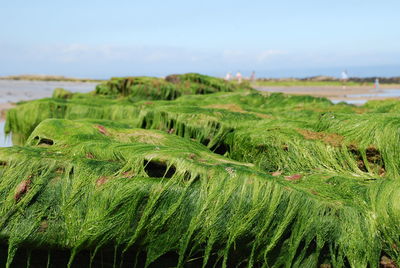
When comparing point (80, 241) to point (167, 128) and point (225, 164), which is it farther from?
point (167, 128)

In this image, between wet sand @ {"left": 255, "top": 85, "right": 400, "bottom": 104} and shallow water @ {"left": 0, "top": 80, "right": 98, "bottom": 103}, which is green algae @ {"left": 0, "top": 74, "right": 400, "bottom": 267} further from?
wet sand @ {"left": 255, "top": 85, "right": 400, "bottom": 104}

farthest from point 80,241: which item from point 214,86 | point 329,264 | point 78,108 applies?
point 214,86

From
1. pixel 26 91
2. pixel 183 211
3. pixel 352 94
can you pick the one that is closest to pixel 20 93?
pixel 26 91

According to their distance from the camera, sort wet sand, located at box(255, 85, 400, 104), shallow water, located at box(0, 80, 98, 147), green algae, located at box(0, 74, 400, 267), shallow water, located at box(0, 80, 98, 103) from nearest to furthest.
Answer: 1. green algae, located at box(0, 74, 400, 267)
2. shallow water, located at box(0, 80, 98, 147)
3. shallow water, located at box(0, 80, 98, 103)
4. wet sand, located at box(255, 85, 400, 104)

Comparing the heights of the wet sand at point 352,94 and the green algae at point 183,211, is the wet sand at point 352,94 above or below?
below

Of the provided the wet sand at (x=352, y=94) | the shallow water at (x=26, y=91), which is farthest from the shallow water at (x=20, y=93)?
the wet sand at (x=352, y=94)

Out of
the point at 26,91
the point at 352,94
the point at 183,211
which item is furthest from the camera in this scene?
the point at 352,94

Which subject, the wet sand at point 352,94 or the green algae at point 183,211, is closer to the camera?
the green algae at point 183,211

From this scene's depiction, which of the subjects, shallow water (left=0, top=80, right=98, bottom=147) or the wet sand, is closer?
shallow water (left=0, top=80, right=98, bottom=147)

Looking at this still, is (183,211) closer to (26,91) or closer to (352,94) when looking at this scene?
(26,91)

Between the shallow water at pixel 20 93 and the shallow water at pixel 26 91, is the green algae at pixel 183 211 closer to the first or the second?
the shallow water at pixel 20 93

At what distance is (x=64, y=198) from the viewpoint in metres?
2.85

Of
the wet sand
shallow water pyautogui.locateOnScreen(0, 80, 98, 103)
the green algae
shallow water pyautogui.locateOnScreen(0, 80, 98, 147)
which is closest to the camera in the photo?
the green algae

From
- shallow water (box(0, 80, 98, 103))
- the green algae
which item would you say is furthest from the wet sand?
the green algae
